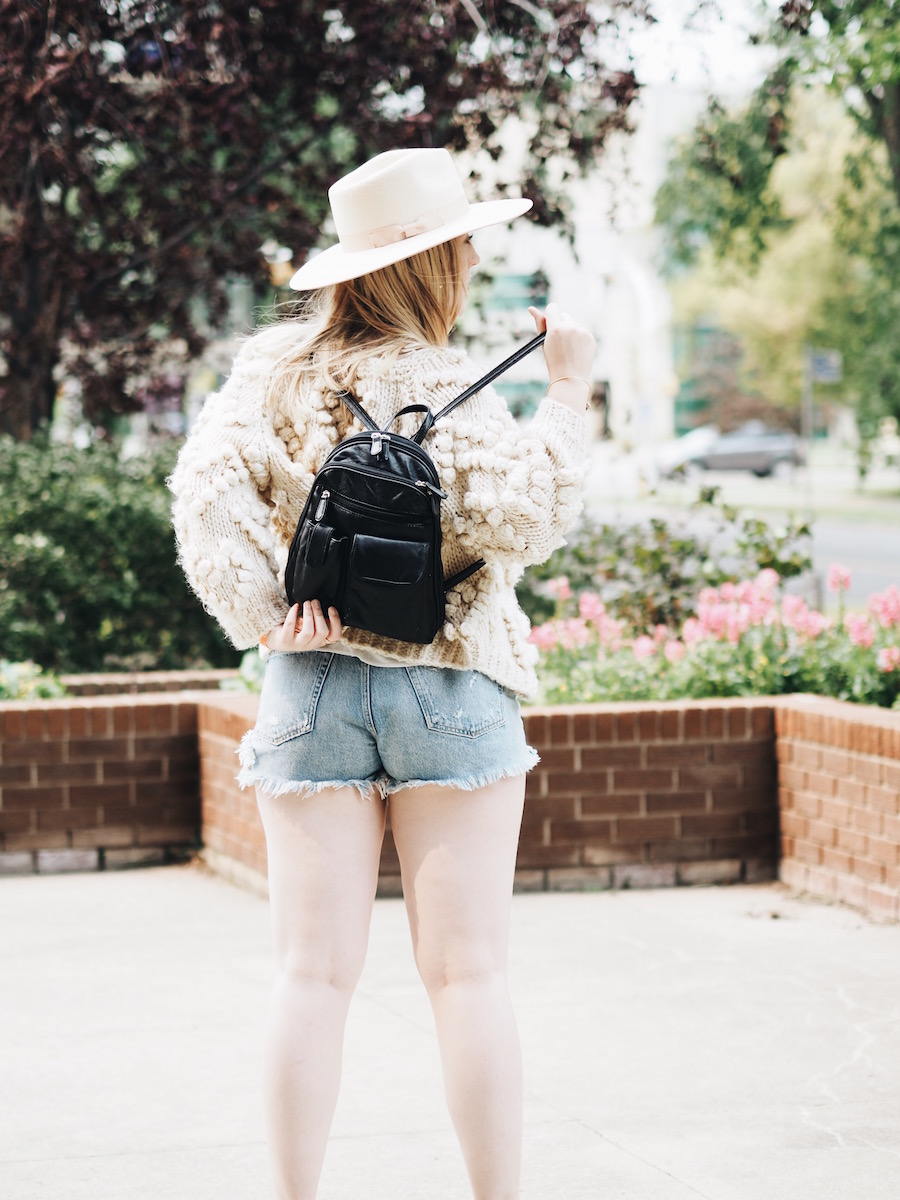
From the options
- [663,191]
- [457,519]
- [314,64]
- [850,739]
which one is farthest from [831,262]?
[457,519]

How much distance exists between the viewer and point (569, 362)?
2732 mm

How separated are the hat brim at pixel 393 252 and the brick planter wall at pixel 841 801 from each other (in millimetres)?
2966

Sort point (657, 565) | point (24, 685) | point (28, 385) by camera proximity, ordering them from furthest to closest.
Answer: point (28, 385) < point (657, 565) < point (24, 685)

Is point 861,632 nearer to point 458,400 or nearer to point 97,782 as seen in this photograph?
point 97,782

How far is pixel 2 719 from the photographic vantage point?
20.1ft

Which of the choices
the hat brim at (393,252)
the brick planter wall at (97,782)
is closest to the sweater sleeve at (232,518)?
the hat brim at (393,252)

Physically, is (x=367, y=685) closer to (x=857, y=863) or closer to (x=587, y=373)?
(x=587, y=373)

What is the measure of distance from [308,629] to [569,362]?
66 cm

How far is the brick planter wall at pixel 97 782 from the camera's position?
6.13m

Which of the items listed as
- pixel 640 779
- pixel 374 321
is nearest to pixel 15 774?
pixel 640 779

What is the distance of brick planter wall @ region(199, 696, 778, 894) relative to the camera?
5.72 meters

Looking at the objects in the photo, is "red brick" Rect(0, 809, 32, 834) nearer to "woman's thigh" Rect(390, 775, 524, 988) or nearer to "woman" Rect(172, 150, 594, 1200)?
"woman" Rect(172, 150, 594, 1200)

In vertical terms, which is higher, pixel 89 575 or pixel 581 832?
pixel 89 575

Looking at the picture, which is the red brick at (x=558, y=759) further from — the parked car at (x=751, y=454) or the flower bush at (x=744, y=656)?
the parked car at (x=751, y=454)
